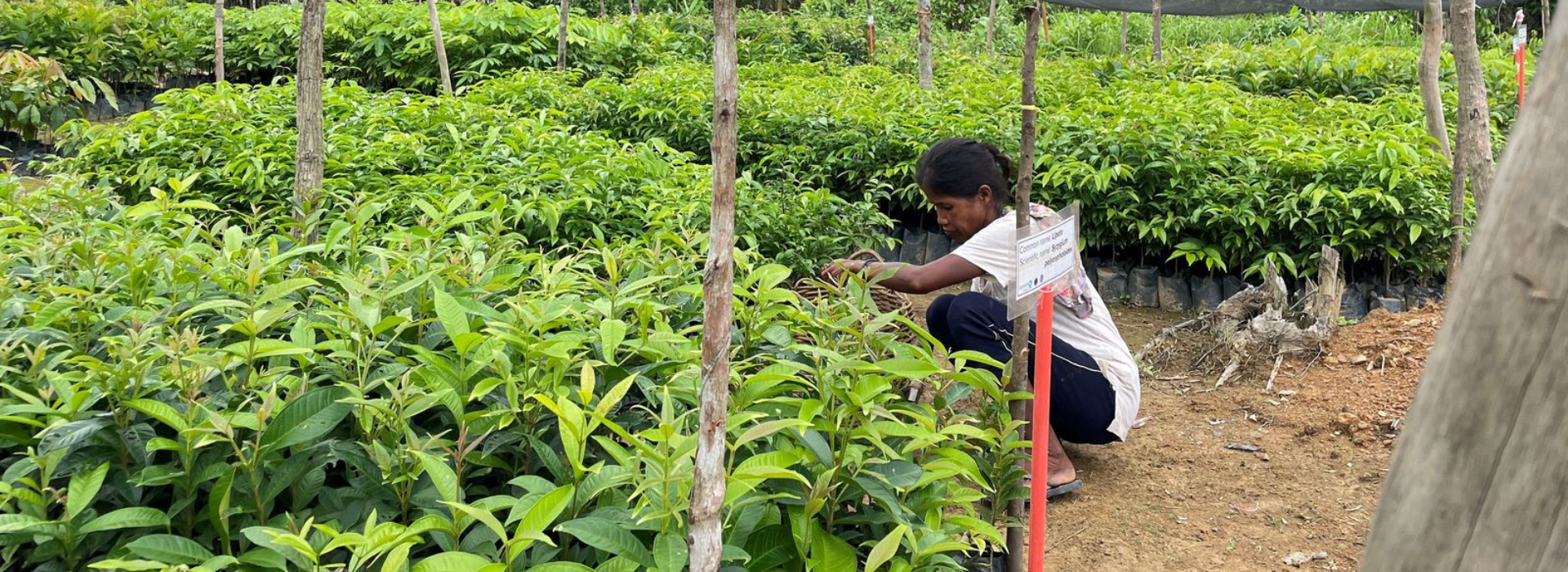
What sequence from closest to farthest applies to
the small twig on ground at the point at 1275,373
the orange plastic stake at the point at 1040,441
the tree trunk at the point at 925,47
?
the orange plastic stake at the point at 1040,441 → the small twig on ground at the point at 1275,373 → the tree trunk at the point at 925,47

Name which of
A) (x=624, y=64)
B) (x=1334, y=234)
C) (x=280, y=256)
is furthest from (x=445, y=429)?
(x=624, y=64)

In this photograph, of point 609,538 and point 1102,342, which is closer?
point 609,538

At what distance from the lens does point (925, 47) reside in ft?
27.5

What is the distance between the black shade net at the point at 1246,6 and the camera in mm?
12961

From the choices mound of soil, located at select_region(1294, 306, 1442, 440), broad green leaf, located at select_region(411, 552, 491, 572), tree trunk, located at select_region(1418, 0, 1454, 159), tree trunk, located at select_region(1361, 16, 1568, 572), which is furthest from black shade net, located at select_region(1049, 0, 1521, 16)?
tree trunk, located at select_region(1361, 16, 1568, 572)

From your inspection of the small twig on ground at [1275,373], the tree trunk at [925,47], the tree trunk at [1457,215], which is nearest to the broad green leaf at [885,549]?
the small twig on ground at [1275,373]

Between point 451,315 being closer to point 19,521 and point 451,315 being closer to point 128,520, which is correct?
point 128,520

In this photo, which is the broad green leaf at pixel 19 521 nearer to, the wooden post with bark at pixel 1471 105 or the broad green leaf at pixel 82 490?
the broad green leaf at pixel 82 490

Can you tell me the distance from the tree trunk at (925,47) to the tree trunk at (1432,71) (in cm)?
337

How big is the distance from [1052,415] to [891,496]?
1.77 meters

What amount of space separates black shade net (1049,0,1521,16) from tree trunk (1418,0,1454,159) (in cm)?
753

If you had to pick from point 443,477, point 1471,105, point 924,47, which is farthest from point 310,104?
point 924,47

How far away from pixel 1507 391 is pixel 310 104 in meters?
3.14

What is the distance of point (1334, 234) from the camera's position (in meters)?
5.01
